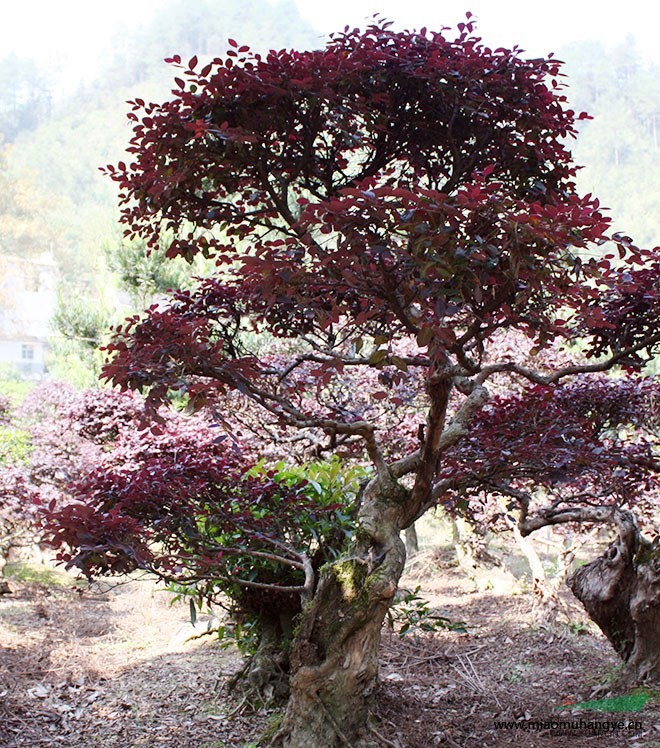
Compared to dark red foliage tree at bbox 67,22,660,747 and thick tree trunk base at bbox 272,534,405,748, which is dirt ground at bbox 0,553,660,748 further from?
dark red foliage tree at bbox 67,22,660,747

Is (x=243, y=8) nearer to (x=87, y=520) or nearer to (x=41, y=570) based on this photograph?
(x=41, y=570)

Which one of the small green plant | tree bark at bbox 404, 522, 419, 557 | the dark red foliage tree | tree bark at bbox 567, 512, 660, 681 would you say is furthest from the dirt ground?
tree bark at bbox 404, 522, 419, 557

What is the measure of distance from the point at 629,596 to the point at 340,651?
4.94 feet

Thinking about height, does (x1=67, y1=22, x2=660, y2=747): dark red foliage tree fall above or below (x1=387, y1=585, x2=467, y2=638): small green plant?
above

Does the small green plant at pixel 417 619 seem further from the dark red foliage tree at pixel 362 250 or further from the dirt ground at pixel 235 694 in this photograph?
the dark red foliage tree at pixel 362 250

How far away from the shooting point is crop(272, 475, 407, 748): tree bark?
2.47 meters

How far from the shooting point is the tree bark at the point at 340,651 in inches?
97.4

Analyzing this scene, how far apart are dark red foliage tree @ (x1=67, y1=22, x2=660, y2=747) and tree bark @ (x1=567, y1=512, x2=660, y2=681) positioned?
100 cm

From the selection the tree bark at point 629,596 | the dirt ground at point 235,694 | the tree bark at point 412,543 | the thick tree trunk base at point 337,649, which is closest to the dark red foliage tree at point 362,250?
the thick tree trunk base at point 337,649

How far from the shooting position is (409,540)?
841 cm

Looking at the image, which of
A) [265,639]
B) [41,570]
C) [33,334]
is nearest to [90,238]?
[33,334]

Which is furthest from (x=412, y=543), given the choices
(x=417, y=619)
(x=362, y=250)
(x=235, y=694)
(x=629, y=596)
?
(x=362, y=250)

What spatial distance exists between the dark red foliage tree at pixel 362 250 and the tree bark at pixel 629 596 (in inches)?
39.2

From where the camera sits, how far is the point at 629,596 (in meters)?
3.26
